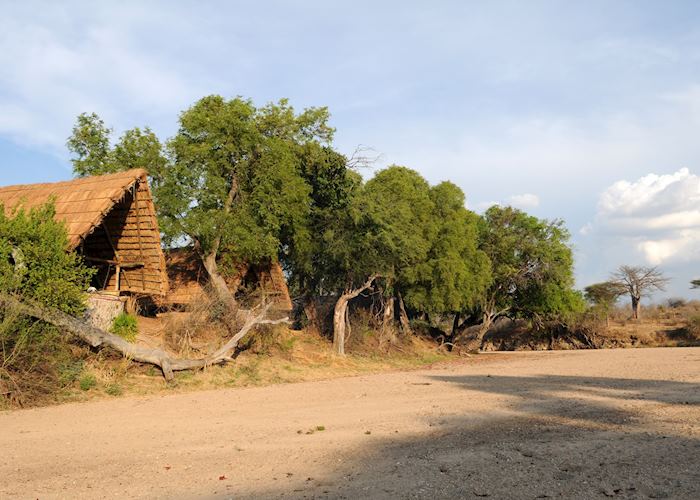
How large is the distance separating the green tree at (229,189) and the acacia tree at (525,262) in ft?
45.5

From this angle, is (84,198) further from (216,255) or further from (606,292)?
(606,292)

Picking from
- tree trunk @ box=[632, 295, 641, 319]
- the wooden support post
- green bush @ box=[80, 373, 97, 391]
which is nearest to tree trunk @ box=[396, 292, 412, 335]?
the wooden support post

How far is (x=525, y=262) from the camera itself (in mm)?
32906

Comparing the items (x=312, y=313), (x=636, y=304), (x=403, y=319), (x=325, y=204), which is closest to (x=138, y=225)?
(x=325, y=204)

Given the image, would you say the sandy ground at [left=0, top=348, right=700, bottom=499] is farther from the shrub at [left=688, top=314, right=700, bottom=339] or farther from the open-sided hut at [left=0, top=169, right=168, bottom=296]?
the shrub at [left=688, top=314, right=700, bottom=339]

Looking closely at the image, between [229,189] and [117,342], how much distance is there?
9.10m

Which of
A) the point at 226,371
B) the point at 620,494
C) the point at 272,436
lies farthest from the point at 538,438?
the point at 226,371

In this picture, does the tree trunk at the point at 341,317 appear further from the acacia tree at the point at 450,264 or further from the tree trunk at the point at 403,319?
the tree trunk at the point at 403,319

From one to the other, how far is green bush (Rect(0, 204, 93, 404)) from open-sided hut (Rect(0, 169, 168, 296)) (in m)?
1.74

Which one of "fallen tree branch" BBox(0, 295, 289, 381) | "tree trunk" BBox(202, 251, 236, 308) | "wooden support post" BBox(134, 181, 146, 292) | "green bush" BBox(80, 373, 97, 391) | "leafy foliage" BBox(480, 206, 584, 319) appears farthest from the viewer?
"leafy foliage" BBox(480, 206, 584, 319)

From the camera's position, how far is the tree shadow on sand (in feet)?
17.0

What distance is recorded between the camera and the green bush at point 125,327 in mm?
16031

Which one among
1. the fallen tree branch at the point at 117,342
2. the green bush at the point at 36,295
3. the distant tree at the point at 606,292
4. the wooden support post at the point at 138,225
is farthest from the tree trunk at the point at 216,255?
the distant tree at the point at 606,292

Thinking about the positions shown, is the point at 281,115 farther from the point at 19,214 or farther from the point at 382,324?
the point at 19,214
